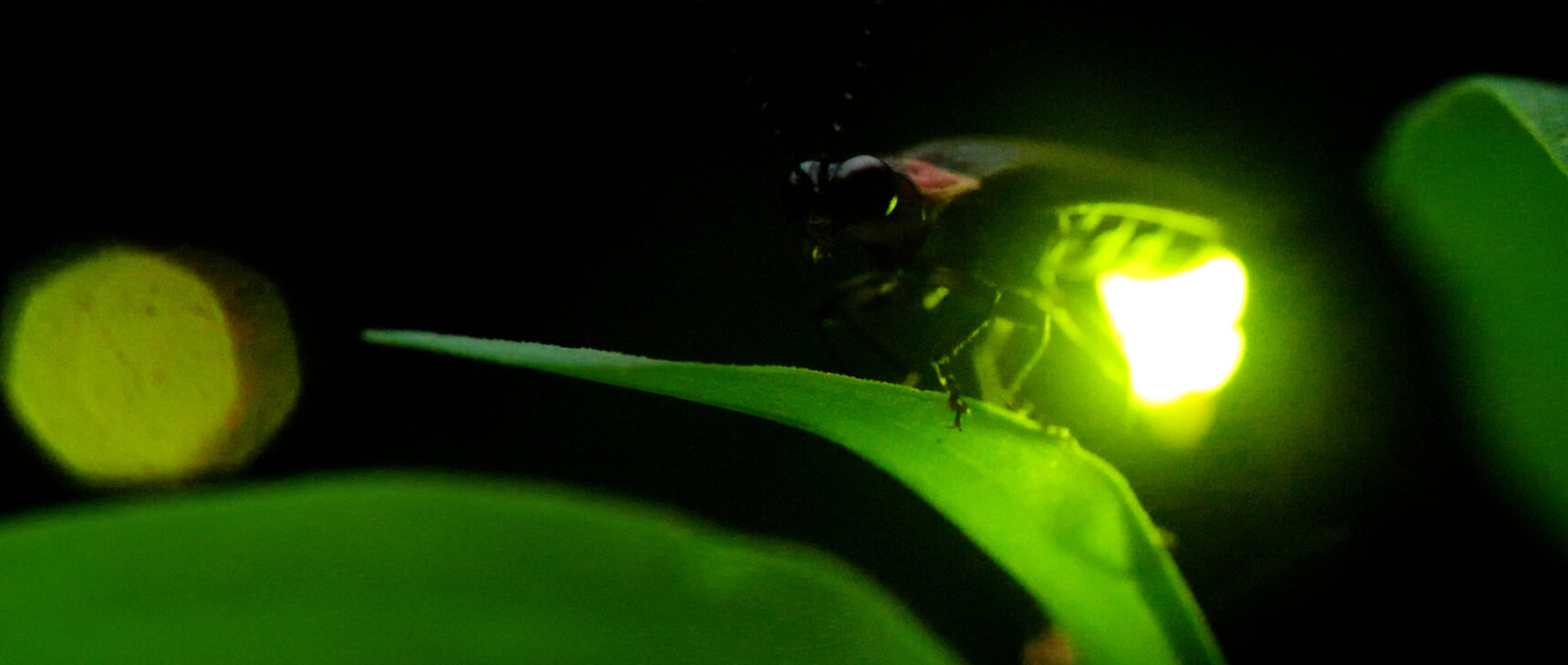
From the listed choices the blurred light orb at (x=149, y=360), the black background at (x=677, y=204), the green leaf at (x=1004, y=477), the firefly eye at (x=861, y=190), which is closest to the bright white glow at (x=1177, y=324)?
the black background at (x=677, y=204)

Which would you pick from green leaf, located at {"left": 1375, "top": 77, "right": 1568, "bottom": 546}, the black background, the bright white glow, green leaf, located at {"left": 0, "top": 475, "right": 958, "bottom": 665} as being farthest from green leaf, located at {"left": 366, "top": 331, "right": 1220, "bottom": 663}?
the black background

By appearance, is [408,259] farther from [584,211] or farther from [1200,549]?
[1200,549]

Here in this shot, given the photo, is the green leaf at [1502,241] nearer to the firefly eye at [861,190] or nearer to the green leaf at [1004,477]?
the green leaf at [1004,477]

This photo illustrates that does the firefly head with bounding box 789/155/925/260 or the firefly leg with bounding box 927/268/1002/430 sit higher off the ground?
the firefly head with bounding box 789/155/925/260

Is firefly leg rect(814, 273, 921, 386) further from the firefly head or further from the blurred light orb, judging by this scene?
the blurred light orb

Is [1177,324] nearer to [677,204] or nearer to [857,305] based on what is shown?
[857,305]

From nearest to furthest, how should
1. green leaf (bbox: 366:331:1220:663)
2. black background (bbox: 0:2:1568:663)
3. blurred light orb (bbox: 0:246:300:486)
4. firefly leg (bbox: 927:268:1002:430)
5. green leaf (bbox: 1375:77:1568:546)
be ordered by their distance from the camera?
green leaf (bbox: 366:331:1220:663) < green leaf (bbox: 1375:77:1568:546) < firefly leg (bbox: 927:268:1002:430) < black background (bbox: 0:2:1568:663) < blurred light orb (bbox: 0:246:300:486)

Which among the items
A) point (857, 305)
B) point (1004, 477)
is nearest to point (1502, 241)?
point (1004, 477)
